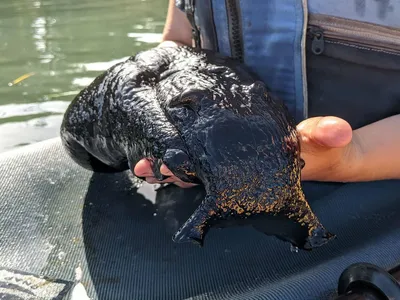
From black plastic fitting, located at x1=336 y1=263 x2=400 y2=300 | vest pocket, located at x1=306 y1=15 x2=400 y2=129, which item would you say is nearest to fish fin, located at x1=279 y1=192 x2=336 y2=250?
black plastic fitting, located at x1=336 y1=263 x2=400 y2=300

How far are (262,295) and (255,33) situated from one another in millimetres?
950

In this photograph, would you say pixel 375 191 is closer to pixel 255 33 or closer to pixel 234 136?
pixel 255 33

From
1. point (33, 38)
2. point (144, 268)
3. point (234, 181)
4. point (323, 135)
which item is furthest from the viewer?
point (33, 38)

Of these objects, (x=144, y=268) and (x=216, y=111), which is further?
(x=144, y=268)

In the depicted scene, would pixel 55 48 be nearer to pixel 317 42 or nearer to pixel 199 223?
pixel 317 42

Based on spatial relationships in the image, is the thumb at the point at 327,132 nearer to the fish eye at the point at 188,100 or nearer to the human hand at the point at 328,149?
the human hand at the point at 328,149

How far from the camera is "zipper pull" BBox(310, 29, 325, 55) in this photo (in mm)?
1774

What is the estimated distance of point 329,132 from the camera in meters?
1.39

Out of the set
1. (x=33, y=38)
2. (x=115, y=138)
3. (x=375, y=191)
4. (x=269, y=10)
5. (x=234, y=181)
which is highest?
(x=269, y=10)

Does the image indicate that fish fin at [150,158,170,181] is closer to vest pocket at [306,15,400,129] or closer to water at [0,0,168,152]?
vest pocket at [306,15,400,129]

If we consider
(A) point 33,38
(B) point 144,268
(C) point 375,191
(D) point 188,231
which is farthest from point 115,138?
(A) point 33,38

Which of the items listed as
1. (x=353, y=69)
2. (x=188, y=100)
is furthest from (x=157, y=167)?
(x=353, y=69)

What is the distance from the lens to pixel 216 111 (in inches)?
51.1

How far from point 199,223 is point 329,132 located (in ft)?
1.49
